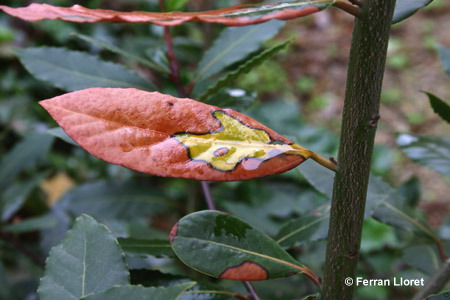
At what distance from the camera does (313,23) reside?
4.29m

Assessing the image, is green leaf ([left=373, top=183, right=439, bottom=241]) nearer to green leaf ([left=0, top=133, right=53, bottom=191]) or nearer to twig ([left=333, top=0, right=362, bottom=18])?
twig ([left=333, top=0, right=362, bottom=18])

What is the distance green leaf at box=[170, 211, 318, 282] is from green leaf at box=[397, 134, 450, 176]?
1.49 ft

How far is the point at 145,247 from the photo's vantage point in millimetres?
655

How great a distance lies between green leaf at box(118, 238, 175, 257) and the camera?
0.64 m

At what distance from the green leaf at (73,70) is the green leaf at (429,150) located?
530 mm

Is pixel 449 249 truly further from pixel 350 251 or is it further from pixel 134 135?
pixel 134 135

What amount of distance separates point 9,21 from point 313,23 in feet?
8.69

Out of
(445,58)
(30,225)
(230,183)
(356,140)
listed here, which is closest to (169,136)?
Answer: (356,140)

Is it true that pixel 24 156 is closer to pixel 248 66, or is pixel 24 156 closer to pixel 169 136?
pixel 248 66

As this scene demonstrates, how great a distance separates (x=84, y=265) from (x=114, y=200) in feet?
2.81

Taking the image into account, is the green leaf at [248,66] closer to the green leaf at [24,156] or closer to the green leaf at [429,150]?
the green leaf at [429,150]

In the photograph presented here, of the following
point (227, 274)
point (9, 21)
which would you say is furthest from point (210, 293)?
point (9, 21)

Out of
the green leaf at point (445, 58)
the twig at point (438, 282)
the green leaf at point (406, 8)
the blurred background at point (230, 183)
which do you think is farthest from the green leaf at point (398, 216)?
the green leaf at point (406, 8)

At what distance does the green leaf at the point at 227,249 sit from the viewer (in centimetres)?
51
